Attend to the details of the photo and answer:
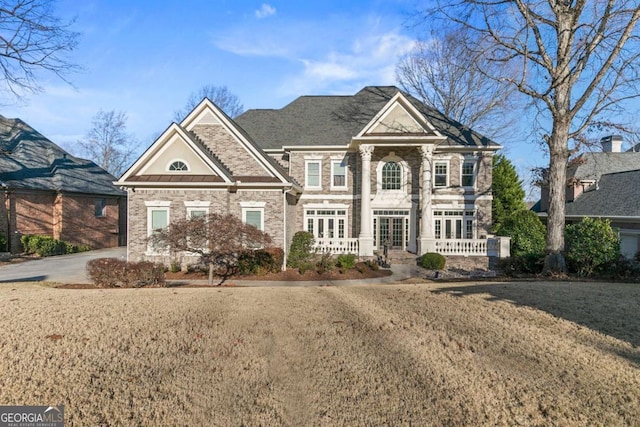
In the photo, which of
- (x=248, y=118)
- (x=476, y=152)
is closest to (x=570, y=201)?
(x=476, y=152)

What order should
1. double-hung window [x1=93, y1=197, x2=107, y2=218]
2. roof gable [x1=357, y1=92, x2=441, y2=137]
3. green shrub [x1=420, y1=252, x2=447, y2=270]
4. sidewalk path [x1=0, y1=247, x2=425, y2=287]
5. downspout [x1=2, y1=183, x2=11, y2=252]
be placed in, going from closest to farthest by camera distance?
sidewalk path [x1=0, y1=247, x2=425, y2=287] → green shrub [x1=420, y1=252, x2=447, y2=270] → roof gable [x1=357, y1=92, x2=441, y2=137] → downspout [x1=2, y1=183, x2=11, y2=252] → double-hung window [x1=93, y1=197, x2=107, y2=218]

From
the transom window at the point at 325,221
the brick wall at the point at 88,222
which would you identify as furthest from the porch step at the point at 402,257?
the brick wall at the point at 88,222

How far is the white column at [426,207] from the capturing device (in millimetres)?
19453

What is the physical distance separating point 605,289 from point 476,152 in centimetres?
1294

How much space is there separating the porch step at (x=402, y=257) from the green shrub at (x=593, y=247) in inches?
287

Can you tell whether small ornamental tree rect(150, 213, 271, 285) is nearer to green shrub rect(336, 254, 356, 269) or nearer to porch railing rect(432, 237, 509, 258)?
green shrub rect(336, 254, 356, 269)

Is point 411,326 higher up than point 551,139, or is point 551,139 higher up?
point 551,139

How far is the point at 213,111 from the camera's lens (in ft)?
58.0

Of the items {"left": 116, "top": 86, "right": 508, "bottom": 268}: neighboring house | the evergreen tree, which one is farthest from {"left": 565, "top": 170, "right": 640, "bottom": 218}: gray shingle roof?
{"left": 116, "top": 86, "right": 508, "bottom": 268}: neighboring house

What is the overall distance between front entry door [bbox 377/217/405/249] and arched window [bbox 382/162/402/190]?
207 centimetres

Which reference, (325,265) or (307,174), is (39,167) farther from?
(325,265)

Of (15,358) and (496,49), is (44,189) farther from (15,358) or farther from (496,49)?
(496,49)

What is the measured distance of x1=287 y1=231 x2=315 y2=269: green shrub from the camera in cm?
1700

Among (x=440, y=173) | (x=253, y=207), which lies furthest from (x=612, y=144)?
(x=253, y=207)
